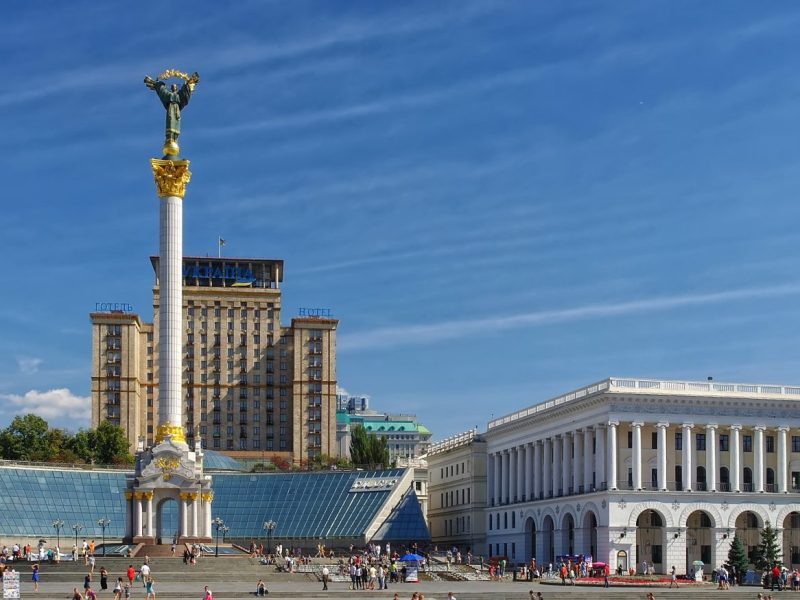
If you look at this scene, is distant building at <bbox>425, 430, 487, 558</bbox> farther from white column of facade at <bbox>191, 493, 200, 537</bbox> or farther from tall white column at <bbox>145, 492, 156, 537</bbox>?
tall white column at <bbox>145, 492, 156, 537</bbox>

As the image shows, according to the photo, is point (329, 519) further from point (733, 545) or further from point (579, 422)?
point (733, 545)

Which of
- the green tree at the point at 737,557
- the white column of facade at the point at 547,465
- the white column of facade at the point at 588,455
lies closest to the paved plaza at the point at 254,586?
the green tree at the point at 737,557

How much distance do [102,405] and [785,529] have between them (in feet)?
325

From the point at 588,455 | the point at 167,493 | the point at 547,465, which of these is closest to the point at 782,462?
the point at 588,455

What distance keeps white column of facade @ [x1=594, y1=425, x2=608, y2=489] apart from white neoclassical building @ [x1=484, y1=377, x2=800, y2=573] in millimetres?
91

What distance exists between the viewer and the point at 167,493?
8481cm

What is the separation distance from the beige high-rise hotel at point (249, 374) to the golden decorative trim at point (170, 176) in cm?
8854

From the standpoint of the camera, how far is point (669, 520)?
95.1 metres

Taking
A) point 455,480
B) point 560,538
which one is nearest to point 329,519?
point 455,480

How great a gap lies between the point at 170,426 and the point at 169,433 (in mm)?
740

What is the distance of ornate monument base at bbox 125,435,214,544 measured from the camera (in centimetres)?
8450

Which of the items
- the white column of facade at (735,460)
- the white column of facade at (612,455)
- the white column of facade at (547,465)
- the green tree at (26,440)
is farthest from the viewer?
the green tree at (26,440)

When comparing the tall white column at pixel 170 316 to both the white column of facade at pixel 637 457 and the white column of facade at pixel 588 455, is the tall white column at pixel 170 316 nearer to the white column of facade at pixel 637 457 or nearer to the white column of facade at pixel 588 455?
the white column of facade at pixel 588 455

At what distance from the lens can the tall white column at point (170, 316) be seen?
8688cm
